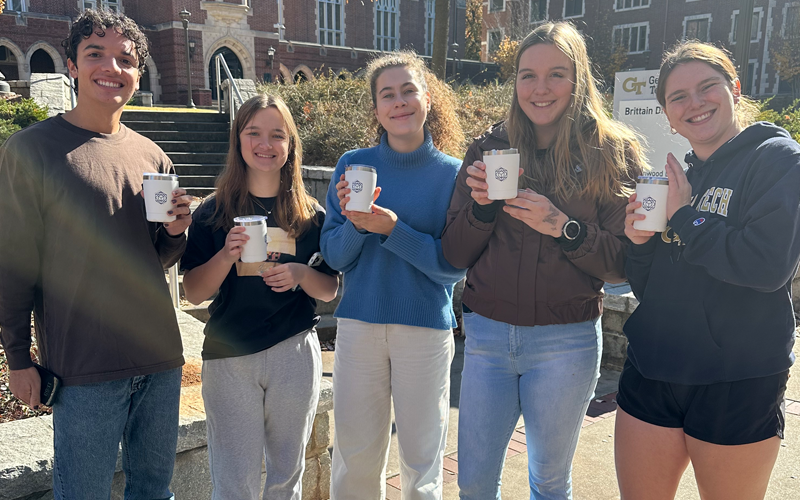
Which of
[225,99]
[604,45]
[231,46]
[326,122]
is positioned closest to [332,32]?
[231,46]

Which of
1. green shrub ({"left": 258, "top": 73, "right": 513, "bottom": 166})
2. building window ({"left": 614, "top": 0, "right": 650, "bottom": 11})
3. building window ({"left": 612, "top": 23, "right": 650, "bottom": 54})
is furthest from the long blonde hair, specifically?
building window ({"left": 614, "top": 0, "right": 650, "bottom": 11})

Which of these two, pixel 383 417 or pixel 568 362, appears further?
pixel 383 417

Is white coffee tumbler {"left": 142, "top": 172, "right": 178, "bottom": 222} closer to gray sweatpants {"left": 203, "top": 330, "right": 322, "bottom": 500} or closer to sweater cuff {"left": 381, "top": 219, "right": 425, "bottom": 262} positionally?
gray sweatpants {"left": 203, "top": 330, "right": 322, "bottom": 500}

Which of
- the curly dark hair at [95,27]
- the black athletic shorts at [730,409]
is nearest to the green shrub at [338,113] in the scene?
the curly dark hair at [95,27]

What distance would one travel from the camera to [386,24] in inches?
1542

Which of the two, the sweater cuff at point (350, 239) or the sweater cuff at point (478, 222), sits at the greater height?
the sweater cuff at point (478, 222)

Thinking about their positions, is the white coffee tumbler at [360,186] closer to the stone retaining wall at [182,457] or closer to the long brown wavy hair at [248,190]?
the long brown wavy hair at [248,190]

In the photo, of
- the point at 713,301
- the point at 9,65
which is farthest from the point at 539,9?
the point at 713,301

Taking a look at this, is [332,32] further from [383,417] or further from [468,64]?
[383,417]

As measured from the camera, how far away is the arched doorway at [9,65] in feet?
89.7

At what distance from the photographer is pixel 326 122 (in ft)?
32.2

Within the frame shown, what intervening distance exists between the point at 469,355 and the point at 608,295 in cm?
365

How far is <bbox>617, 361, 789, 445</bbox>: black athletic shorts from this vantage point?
2031mm

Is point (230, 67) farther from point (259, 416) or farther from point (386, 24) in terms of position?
point (259, 416)
